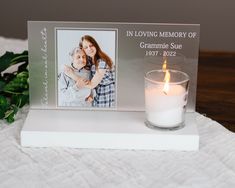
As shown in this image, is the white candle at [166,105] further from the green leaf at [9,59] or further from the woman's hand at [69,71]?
the green leaf at [9,59]

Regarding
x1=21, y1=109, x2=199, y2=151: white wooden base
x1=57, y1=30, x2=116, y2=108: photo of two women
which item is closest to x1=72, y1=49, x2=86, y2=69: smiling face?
x1=57, y1=30, x2=116, y2=108: photo of two women

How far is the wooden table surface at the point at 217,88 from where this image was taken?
182cm

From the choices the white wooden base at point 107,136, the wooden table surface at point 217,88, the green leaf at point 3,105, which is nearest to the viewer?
the white wooden base at point 107,136

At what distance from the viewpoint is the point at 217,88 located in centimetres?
226

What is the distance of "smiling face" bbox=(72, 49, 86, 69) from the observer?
1.13m

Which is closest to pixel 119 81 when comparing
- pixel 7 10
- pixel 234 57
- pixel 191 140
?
pixel 191 140

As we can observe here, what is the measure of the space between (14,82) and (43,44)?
140 millimetres

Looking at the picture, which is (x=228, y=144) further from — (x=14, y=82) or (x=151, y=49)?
(x=14, y=82)

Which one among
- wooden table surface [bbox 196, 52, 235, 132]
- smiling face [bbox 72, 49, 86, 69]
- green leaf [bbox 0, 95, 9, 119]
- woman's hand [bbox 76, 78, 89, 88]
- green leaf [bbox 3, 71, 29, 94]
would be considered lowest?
wooden table surface [bbox 196, 52, 235, 132]

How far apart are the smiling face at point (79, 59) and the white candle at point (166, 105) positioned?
0.14m

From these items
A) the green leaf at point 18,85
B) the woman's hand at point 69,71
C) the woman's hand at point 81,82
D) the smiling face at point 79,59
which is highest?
the smiling face at point 79,59

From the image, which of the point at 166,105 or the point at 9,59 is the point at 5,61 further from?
the point at 166,105

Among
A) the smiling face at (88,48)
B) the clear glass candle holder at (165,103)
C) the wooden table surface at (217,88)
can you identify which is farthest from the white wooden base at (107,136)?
the wooden table surface at (217,88)

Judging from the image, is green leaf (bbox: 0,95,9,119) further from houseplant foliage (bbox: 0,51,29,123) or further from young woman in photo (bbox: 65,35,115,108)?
young woman in photo (bbox: 65,35,115,108)
